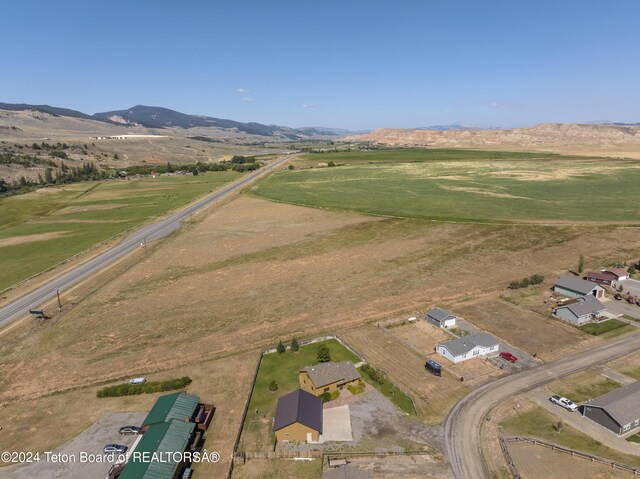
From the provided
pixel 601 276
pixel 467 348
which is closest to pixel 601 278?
pixel 601 276

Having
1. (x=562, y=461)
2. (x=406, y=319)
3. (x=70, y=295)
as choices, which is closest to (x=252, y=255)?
(x=70, y=295)

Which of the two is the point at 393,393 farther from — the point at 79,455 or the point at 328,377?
the point at 79,455

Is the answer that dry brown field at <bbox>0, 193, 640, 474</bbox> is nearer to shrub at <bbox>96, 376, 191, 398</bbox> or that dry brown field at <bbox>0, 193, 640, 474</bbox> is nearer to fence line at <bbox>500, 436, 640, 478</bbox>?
shrub at <bbox>96, 376, 191, 398</bbox>

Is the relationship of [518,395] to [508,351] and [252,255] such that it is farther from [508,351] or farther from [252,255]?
[252,255]

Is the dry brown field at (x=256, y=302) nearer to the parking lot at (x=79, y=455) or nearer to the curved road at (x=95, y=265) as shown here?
the parking lot at (x=79, y=455)

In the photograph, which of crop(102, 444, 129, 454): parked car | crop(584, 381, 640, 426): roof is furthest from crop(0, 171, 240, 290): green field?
crop(584, 381, 640, 426): roof

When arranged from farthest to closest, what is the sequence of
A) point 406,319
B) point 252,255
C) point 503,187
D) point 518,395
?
1. point 503,187
2. point 252,255
3. point 406,319
4. point 518,395

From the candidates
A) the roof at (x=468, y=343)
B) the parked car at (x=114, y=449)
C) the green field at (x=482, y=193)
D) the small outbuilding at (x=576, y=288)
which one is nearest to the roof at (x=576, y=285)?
the small outbuilding at (x=576, y=288)
